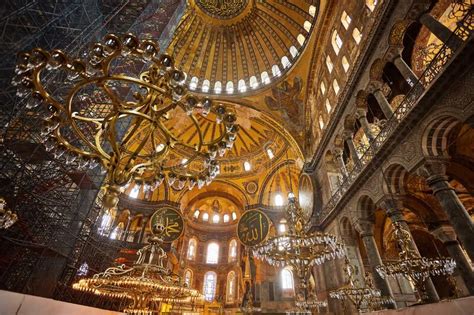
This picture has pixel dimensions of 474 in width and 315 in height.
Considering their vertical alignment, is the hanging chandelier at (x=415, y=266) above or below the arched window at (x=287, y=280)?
below

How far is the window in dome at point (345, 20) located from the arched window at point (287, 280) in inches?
594

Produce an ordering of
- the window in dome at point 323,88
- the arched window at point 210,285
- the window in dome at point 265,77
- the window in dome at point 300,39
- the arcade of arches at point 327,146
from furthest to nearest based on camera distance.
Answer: the arched window at point 210,285, the window in dome at point 265,77, the window in dome at point 300,39, the window in dome at point 323,88, the arcade of arches at point 327,146

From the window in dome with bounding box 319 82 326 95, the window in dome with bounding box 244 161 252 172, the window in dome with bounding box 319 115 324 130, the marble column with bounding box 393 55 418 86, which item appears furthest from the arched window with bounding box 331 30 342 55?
the window in dome with bounding box 244 161 252 172

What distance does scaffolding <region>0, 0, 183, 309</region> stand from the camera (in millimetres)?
5992

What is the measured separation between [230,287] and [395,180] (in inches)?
607

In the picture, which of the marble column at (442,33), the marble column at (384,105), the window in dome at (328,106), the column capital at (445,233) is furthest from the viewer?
the window in dome at (328,106)

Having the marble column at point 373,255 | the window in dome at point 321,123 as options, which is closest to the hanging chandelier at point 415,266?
the marble column at point 373,255

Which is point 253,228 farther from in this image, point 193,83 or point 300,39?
point 300,39

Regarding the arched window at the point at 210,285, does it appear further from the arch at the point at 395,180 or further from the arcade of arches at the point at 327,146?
the arch at the point at 395,180

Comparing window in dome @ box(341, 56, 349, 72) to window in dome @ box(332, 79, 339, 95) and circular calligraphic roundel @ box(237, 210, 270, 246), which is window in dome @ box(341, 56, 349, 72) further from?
circular calligraphic roundel @ box(237, 210, 270, 246)

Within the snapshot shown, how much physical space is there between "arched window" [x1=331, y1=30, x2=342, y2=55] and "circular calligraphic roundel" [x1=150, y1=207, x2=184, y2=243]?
504 inches

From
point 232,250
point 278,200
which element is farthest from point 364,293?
point 232,250

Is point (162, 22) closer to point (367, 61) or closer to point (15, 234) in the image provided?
point (367, 61)

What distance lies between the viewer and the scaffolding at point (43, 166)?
599cm
